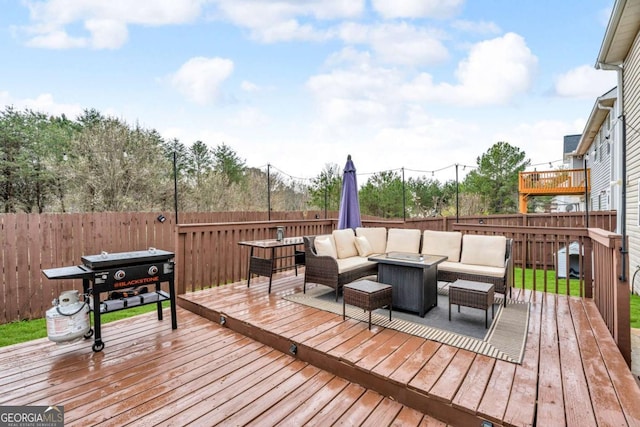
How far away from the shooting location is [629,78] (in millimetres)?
6578

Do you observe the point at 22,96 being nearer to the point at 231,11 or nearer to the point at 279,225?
A: the point at 231,11

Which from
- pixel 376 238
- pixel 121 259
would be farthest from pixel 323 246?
pixel 121 259

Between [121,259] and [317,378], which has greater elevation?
[121,259]

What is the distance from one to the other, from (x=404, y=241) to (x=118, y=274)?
4062 millimetres

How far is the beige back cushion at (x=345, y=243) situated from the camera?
5.04 meters

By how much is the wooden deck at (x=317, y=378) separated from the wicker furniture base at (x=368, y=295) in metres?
0.28

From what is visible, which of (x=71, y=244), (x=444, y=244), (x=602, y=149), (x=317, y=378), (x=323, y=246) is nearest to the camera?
(x=317, y=378)

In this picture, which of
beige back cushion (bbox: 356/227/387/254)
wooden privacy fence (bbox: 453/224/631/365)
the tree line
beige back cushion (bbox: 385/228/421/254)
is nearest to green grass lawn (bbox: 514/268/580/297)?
wooden privacy fence (bbox: 453/224/631/365)

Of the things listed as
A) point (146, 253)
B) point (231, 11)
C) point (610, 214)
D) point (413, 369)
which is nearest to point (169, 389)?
point (146, 253)

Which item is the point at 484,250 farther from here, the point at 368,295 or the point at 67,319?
the point at 67,319

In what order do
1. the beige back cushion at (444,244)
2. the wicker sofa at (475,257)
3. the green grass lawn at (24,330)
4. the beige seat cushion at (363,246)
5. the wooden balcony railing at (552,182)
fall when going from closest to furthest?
the wicker sofa at (475,257) < the green grass lawn at (24,330) < the beige back cushion at (444,244) < the beige seat cushion at (363,246) < the wooden balcony railing at (552,182)

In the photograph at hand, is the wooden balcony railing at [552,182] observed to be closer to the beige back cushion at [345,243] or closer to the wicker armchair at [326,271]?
the beige back cushion at [345,243]

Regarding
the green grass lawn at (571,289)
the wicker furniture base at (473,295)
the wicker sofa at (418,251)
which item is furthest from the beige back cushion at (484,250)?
the green grass lawn at (571,289)

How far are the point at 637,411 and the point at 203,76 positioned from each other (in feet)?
35.5
